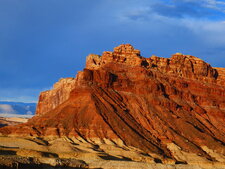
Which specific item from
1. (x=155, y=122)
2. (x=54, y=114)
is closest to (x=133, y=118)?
(x=155, y=122)

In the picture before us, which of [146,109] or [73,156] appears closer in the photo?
[73,156]

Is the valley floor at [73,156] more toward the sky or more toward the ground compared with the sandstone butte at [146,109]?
more toward the ground

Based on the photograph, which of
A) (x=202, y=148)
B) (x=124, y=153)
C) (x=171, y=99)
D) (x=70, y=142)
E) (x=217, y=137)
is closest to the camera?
(x=124, y=153)

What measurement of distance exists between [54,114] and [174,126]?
33.8m

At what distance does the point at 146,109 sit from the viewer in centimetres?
12056

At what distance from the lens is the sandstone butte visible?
342 ft

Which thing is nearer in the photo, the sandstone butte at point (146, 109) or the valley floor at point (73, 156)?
the valley floor at point (73, 156)

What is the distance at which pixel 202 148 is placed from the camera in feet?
365

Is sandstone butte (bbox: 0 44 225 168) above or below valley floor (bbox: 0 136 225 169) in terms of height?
above

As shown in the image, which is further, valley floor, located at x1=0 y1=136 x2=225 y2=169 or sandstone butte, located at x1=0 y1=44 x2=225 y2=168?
sandstone butte, located at x1=0 y1=44 x2=225 y2=168

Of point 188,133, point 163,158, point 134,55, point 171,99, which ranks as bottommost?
point 163,158

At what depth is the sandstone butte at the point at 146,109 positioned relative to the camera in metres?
104

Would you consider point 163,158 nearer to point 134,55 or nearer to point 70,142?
point 70,142

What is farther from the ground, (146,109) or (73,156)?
(146,109)
